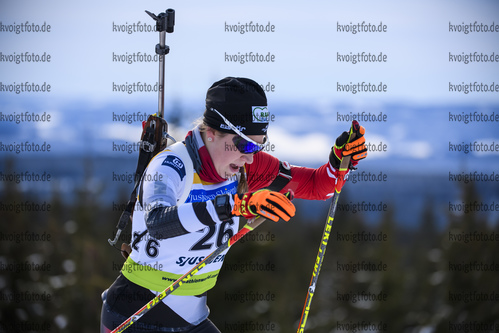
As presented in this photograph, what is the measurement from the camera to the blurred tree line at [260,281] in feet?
57.9

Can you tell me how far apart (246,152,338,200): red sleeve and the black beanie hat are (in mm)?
590

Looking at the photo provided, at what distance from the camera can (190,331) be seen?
3.59 meters

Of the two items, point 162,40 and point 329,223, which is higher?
point 162,40

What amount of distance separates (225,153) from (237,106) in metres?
0.29

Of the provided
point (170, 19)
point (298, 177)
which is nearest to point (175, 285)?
point (298, 177)

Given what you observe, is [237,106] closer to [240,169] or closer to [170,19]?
[240,169]

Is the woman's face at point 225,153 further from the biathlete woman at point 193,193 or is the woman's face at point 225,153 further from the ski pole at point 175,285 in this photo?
the ski pole at point 175,285

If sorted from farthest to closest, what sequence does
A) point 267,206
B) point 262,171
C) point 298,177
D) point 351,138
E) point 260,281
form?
1. point 260,281
2. point 298,177
3. point 262,171
4. point 351,138
5. point 267,206

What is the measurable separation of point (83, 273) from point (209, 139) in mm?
20805

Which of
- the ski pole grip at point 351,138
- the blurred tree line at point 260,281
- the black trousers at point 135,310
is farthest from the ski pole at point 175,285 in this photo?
the blurred tree line at point 260,281

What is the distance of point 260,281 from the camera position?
17156 mm

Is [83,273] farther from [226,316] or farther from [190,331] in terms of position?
[190,331]

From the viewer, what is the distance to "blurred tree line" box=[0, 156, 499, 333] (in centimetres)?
1764

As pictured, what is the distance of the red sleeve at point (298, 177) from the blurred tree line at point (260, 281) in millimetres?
10524
